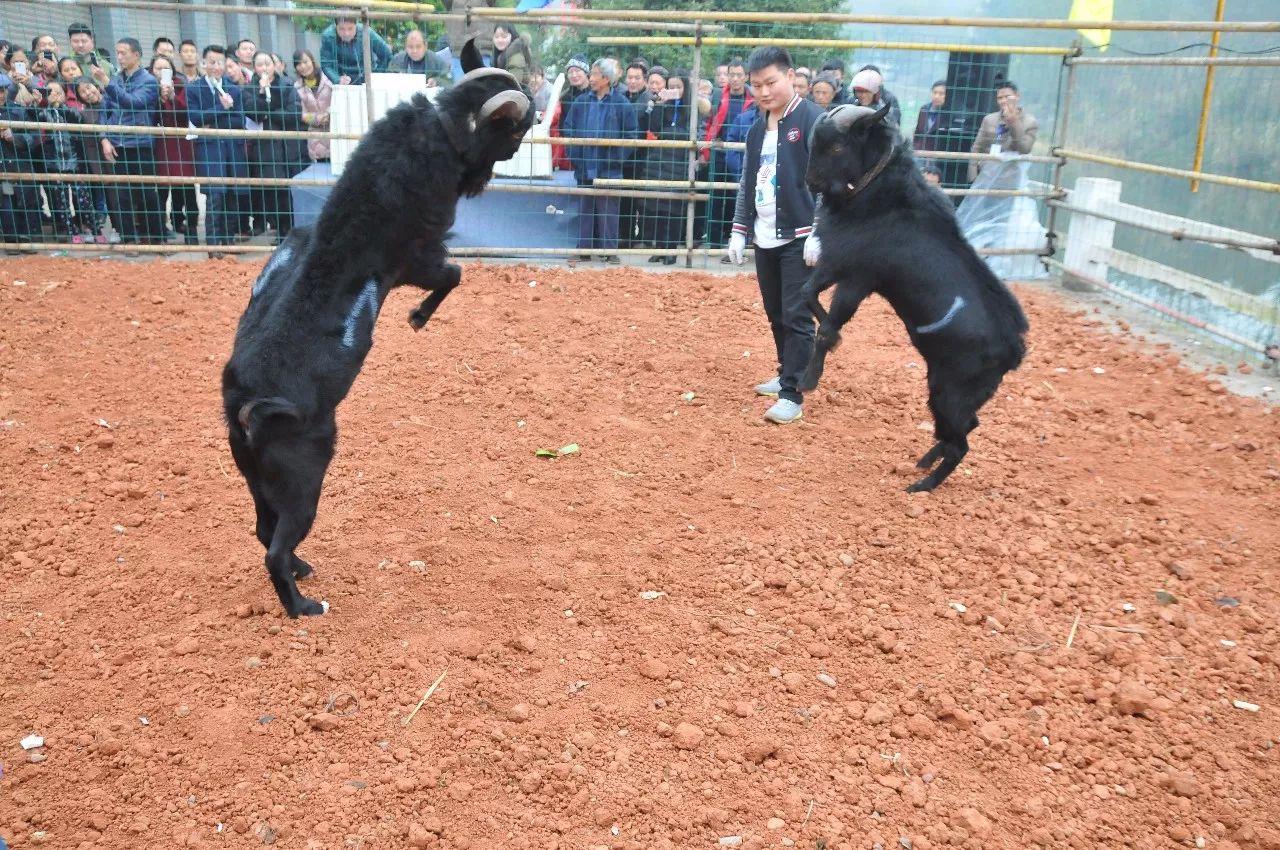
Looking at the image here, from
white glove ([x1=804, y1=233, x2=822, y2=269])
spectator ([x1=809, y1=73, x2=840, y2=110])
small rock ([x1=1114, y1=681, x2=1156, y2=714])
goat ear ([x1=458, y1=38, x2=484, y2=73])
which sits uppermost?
spectator ([x1=809, y1=73, x2=840, y2=110])

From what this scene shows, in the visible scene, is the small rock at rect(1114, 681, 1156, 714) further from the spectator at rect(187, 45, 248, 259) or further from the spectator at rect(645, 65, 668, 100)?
the spectator at rect(187, 45, 248, 259)

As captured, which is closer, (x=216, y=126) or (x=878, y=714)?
→ (x=878, y=714)

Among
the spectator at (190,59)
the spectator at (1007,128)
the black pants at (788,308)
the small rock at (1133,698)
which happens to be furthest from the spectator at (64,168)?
the small rock at (1133,698)

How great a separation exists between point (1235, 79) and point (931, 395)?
675 cm

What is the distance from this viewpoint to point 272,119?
962cm

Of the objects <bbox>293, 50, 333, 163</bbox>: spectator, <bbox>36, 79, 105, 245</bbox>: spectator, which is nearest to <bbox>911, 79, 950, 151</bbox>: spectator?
<bbox>293, 50, 333, 163</bbox>: spectator

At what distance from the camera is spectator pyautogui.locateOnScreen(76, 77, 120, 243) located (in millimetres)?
9352

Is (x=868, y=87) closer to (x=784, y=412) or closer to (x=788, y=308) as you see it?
(x=788, y=308)

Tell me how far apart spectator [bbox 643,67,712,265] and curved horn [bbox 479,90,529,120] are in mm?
5976

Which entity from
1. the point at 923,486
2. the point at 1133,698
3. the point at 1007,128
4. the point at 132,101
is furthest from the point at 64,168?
the point at 1133,698

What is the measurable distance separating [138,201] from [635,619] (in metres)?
8.18

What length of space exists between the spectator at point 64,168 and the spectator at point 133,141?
0.33m

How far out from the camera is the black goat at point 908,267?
507 cm

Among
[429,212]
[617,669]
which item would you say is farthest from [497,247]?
[617,669]
